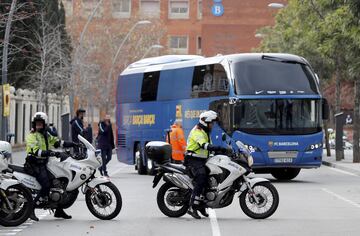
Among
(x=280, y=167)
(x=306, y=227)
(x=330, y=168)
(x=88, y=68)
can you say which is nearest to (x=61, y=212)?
(x=306, y=227)

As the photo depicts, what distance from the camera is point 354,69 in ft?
103

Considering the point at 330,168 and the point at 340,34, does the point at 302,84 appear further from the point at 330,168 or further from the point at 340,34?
the point at 330,168

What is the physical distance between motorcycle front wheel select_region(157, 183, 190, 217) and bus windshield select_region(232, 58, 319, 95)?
11.2m

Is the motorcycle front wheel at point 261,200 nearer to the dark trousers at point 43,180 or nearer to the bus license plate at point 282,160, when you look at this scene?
the dark trousers at point 43,180

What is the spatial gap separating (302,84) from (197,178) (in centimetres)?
1243

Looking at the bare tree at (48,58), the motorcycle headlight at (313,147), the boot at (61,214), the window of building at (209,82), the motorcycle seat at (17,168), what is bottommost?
the boot at (61,214)

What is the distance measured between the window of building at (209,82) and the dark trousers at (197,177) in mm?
11832

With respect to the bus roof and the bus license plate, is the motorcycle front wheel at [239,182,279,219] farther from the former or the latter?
the bus roof

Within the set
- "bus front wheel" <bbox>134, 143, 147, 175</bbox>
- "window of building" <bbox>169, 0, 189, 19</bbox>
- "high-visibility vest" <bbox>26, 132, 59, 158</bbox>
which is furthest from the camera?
"window of building" <bbox>169, 0, 189, 19</bbox>

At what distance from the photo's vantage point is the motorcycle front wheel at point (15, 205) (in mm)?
15539

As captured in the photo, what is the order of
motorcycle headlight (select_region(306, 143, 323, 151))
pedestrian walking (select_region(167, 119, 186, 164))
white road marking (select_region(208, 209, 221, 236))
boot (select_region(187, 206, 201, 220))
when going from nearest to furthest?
white road marking (select_region(208, 209, 221, 236)) → boot (select_region(187, 206, 201, 220)) → pedestrian walking (select_region(167, 119, 186, 164)) → motorcycle headlight (select_region(306, 143, 323, 151))

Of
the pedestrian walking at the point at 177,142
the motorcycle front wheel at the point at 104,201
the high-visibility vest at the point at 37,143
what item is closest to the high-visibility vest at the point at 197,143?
the motorcycle front wheel at the point at 104,201

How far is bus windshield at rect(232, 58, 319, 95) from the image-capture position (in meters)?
28.1

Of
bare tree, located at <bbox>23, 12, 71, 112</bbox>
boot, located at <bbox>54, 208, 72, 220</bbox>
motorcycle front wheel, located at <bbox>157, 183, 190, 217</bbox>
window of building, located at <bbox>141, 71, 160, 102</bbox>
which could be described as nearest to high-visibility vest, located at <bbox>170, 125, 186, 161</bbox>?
window of building, located at <bbox>141, 71, 160, 102</bbox>
